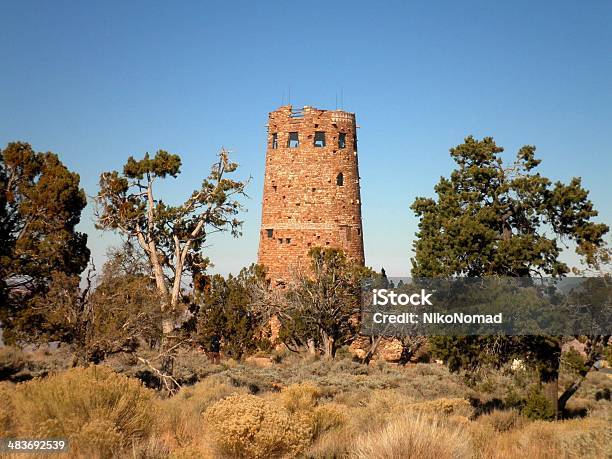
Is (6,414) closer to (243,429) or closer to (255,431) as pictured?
(243,429)

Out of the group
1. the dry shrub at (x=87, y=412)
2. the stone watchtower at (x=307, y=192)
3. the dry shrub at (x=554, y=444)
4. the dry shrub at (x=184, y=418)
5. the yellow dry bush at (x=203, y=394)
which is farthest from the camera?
the stone watchtower at (x=307, y=192)

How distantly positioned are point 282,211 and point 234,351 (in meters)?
8.00

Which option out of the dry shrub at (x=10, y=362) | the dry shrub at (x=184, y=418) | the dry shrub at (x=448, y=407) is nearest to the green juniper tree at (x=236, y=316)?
the dry shrub at (x=10, y=362)

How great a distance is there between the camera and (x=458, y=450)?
916 cm

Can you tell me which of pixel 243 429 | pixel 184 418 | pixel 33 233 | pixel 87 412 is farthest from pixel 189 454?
pixel 33 233

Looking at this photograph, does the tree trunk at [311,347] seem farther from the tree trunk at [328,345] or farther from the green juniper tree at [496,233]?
the green juniper tree at [496,233]

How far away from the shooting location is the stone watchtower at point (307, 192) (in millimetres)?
37250

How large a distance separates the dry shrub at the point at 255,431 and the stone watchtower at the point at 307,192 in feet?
85.1

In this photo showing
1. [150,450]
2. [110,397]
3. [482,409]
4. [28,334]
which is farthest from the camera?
[28,334]

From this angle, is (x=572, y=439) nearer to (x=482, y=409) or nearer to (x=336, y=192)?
(x=482, y=409)

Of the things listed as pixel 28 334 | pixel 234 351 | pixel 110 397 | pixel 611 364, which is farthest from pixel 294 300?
pixel 110 397

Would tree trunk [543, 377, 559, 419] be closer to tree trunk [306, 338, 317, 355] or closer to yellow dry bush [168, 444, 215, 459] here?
yellow dry bush [168, 444, 215, 459]

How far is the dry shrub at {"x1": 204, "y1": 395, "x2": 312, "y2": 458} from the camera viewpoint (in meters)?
9.93

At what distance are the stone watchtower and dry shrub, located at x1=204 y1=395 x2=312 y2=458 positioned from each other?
2595 centimetres
